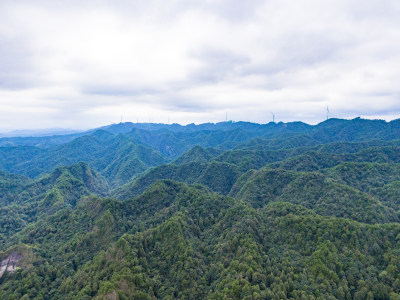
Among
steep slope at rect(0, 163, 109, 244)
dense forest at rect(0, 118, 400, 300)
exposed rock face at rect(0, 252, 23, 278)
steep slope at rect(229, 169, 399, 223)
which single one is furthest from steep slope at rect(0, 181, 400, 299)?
steep slope at rect(0, 163, 109, 244)

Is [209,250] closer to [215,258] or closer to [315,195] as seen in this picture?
[215,258]

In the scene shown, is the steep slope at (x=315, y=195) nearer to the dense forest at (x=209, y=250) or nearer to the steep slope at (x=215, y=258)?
the dense forest at (x=209, y=250)

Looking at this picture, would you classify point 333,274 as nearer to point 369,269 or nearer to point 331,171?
point 369,269

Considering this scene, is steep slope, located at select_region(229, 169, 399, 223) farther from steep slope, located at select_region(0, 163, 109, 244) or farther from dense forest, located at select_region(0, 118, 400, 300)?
steep slope, located at select_region(0, 163, 109, 244)

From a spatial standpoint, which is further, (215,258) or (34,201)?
(34,201)

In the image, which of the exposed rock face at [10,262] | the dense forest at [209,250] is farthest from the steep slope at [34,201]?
the exposed rock face at [10,262]

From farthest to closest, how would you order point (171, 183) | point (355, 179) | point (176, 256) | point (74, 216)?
point (355, 179) → point (171, 183) → point (74, 216) → point (176, 256)

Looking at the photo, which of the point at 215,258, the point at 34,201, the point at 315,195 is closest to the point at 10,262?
the point at 215,258

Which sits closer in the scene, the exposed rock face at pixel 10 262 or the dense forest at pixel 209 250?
the dense forest at pixel 209 250

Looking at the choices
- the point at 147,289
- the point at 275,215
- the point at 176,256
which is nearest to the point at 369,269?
the point at 275,215
